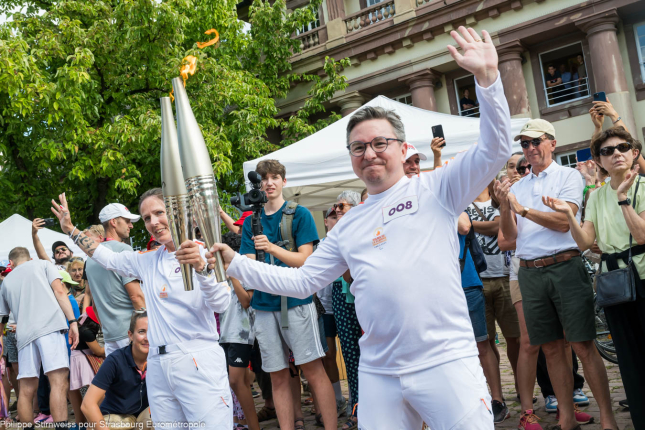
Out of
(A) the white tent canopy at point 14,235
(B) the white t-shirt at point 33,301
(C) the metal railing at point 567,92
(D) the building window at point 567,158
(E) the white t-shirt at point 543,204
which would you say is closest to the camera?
(E) the white t-shirt at point 543,204

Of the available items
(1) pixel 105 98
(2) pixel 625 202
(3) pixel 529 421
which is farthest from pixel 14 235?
(2) pixel 625 202

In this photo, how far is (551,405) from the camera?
16.9 feet

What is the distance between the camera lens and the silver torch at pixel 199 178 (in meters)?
2.38

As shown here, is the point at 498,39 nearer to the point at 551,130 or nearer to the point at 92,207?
the point at 92,207

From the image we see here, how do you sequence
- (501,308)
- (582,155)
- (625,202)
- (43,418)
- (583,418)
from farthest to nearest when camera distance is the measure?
1. (43,418)
2. (582,155)
3. (501,308)
4. (583,418)
5. (625,202)

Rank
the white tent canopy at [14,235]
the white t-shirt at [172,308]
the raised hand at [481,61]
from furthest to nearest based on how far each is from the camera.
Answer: the white tent canopy at [14,235] < the white t-shirt at [172,308] < the raised hand at [481,61]

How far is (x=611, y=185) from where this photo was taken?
4.15m

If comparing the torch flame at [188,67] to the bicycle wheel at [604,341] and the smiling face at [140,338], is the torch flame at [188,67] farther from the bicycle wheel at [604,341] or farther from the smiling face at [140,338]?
the bicycle wheel at [604,341]

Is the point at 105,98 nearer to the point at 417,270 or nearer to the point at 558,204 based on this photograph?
the point at 558,204

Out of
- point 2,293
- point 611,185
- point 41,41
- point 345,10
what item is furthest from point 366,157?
point 345,10

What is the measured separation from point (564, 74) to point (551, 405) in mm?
13034

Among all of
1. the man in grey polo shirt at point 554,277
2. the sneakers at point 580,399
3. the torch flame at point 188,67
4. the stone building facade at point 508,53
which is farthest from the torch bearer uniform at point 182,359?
the stone building facade at point 508,53

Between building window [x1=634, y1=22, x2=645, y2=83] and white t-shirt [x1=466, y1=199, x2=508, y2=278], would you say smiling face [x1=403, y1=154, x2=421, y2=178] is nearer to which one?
white t-shirt [x1=466, y1=199, x2=508, y2=278]

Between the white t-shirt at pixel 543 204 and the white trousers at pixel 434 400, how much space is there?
2455mm
